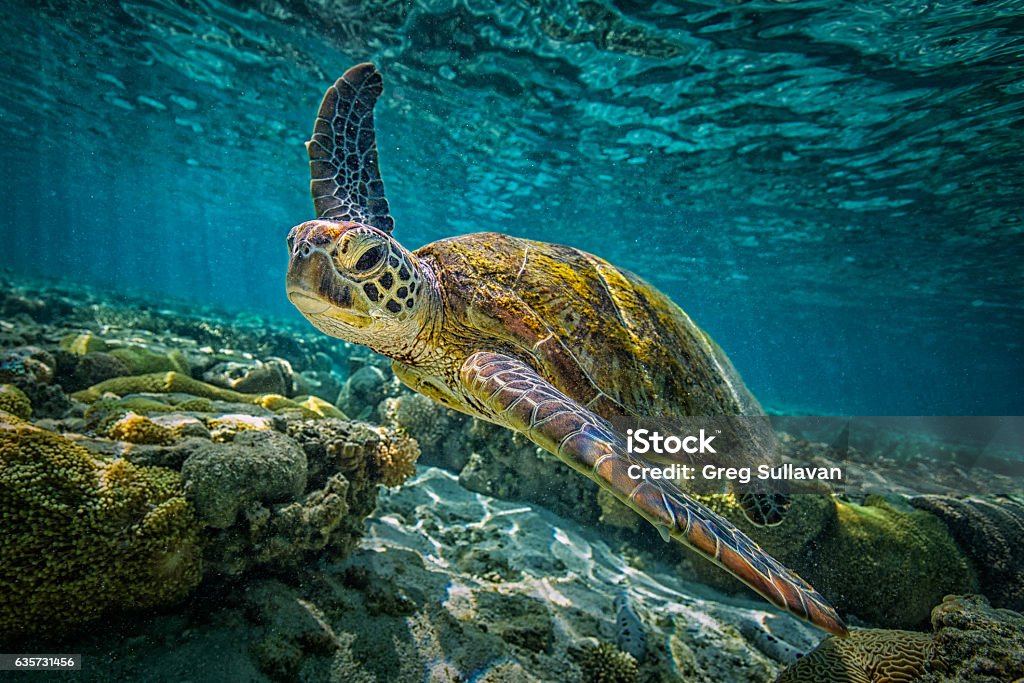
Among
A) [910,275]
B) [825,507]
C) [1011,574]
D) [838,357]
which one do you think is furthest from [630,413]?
[838,357]

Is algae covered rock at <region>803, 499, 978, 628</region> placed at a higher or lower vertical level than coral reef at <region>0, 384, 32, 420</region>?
lower

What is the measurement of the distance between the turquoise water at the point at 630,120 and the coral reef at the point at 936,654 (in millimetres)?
8861

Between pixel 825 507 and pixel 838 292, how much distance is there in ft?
90.5

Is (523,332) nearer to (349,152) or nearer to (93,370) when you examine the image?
(349,152)

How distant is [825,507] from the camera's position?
439 cm

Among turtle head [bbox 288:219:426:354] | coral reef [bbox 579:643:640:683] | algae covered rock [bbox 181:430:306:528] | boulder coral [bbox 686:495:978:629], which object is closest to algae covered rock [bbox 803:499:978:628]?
boulder coral [bbox 686:495:978:629]

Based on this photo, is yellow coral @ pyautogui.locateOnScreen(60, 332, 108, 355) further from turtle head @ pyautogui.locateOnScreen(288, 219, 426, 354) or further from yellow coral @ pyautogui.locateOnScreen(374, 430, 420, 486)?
turtle head @ pyautogui.locateOnScreen(288, 219, 426, 354)

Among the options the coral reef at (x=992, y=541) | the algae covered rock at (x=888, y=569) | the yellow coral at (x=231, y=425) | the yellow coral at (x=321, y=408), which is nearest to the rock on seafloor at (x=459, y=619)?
the algae covered rock at (x=888, y=569)

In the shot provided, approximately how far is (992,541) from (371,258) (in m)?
7.10

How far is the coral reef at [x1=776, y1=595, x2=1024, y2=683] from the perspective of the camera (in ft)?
7.79

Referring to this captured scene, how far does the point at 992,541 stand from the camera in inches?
177

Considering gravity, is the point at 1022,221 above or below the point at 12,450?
above

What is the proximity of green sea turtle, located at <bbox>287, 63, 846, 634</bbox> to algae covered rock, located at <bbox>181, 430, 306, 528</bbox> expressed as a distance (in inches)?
35.2

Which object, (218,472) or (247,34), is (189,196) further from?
(218,472)
